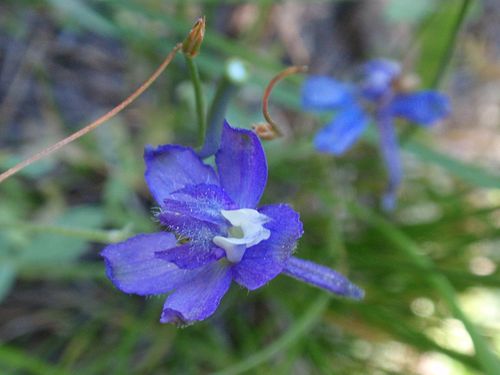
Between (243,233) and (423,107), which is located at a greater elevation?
(423,107)

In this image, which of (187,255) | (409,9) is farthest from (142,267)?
(409,9)

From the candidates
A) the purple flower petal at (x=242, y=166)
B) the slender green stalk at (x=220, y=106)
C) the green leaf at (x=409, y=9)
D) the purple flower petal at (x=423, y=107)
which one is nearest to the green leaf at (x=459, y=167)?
the purple flower petal at (x=423, y=107)

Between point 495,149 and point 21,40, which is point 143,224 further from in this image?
point 495,149

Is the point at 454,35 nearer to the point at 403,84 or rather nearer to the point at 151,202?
the point at 403,84

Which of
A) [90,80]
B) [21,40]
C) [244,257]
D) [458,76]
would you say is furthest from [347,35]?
[244,257]

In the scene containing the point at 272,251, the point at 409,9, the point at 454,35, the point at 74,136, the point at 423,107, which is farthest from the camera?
the point at 409,9

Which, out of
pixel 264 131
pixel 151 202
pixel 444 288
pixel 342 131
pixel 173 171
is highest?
pixel 342 131
